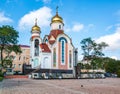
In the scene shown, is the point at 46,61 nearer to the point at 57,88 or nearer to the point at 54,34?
the point at 54,34

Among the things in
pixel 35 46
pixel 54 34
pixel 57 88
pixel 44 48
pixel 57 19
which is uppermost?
pixel 57 19

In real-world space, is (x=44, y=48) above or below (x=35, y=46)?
below

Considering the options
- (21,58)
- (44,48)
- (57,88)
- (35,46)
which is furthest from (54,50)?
(57,88)

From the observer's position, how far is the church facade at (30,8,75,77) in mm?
55562

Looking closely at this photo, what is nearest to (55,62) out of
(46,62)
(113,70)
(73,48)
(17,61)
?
(46,62)

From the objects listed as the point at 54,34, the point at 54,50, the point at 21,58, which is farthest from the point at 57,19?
the point at 21,58

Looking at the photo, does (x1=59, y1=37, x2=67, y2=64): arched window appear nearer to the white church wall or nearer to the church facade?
the church facade

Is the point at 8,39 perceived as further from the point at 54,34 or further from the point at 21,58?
the point at 21,58

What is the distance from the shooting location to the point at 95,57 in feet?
196

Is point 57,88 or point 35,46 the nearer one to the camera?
point 57,88

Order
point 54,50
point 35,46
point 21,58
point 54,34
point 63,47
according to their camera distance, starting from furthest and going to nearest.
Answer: point 21,58, point 35,46, point 54,34, point 63,47, point 54,50

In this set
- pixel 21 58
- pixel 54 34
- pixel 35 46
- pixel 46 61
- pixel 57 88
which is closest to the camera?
pixel 57 88

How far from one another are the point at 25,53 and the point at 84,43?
2743 centimetres

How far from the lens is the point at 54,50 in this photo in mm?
56250
